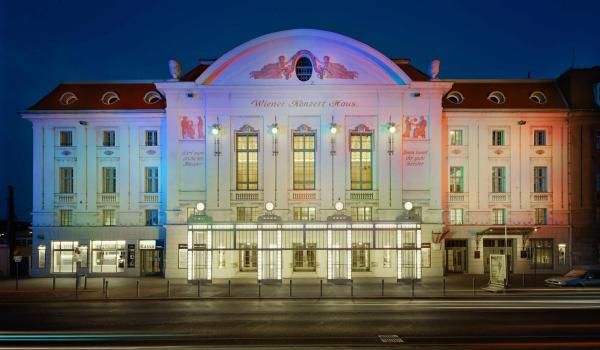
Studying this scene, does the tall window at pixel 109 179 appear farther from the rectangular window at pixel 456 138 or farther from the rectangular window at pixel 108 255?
the rectangular window at pixel 456 138

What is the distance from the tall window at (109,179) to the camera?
137 ft

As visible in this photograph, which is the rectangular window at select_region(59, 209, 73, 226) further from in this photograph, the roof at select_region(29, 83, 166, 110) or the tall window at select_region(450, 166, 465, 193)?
the tall window at select_region(450, 166, 465, 193)

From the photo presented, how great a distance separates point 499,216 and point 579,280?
31.6ft

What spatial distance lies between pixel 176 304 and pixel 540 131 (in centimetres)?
3080

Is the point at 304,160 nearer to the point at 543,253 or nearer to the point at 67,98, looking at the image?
the point at 543,253

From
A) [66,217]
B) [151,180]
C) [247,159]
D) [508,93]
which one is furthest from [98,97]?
[508,93]

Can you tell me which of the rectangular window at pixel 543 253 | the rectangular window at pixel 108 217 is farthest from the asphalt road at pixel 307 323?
the rectangular window at pixel 108 217

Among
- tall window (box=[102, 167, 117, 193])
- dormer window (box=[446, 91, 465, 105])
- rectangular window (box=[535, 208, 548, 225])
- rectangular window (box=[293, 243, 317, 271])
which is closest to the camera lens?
rectangular window (box=[293, 243, 317, 271])

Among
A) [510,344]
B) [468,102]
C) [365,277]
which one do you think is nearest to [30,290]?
[365,277]

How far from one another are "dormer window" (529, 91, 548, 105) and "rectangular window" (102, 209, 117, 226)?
34.6 meters

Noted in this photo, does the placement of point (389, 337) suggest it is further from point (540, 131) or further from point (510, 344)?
point (540, 131)

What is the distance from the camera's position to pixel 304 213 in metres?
39.4

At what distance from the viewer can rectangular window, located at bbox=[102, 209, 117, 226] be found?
41719 mm

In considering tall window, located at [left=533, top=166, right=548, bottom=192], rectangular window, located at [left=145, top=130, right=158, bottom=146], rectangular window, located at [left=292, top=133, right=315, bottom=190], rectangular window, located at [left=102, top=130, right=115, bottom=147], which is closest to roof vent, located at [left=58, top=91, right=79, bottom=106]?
rectangular window, located at [left=102, top=130, right=115, bottom=147]
